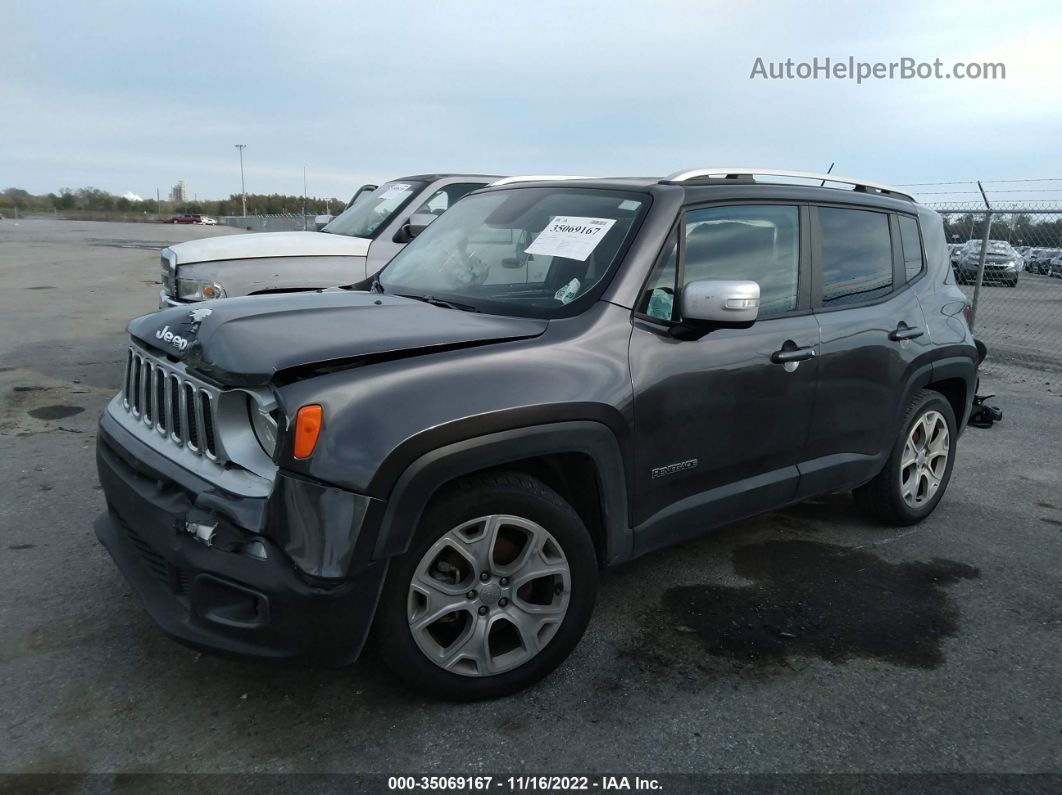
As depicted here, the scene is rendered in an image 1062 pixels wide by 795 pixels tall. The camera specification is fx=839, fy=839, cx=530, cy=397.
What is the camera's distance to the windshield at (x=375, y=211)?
7.89m

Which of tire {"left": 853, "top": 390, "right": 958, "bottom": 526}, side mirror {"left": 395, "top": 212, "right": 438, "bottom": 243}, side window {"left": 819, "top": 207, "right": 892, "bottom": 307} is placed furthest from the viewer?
side mirror {"left": 395, "top": 212, "right": 438, "bottom": 243}

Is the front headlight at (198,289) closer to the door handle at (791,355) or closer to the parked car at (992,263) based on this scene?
the door handle at (791,355)

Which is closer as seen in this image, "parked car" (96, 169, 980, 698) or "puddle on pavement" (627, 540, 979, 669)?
"parked car" (96, 169, 980, 698)

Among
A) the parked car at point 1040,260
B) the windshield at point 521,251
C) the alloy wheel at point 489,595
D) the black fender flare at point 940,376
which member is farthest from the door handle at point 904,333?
the parked car at point 1040,260

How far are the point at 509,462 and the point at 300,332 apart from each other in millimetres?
825

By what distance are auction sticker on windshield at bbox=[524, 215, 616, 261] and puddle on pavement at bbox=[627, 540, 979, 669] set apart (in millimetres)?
1585

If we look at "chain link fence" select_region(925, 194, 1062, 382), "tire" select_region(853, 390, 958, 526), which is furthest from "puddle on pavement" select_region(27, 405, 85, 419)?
"chain link fence" select_region(925, 194, 1062, 382)

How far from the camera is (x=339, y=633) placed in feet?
8.36

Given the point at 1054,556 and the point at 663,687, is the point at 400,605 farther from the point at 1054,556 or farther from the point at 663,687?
the point at 1054,556

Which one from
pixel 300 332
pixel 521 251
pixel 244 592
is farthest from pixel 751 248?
pixel 244 592

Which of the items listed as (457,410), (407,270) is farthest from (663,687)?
(407,270)

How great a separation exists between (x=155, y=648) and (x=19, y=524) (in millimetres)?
1700

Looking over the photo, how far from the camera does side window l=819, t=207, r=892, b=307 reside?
13.3 feet

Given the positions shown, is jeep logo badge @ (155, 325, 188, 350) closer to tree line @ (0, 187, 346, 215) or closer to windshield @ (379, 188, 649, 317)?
windshield @ (379, 188, 649, 317)
